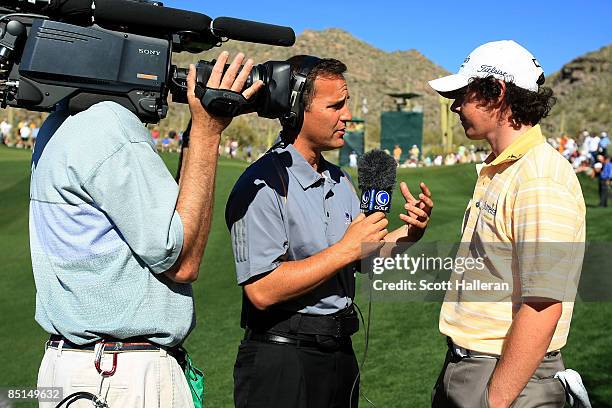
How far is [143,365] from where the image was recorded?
246cm

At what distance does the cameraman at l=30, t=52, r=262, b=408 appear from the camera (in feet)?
7.59

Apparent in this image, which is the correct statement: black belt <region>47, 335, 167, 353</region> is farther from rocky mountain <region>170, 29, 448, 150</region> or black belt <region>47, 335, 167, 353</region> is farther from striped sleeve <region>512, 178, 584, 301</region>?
rocky mountain <region>170, 29, 448, 150</region>

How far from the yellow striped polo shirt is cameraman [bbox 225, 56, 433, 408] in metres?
0.43

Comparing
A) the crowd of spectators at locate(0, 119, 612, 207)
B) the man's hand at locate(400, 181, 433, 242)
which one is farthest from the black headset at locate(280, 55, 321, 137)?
the crowd of spectators at locate(0, 119, 612, 207)

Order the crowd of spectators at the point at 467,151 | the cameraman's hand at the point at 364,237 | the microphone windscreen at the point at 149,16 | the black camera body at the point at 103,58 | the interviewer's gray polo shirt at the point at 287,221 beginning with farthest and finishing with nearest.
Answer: the crowd of spectators at the point at 467,151 < the interviewer's gray polo shirt at the point at 287,221 < the cameraman's hand at the point at 364,237 < the microphone windscreen at the point at 149,16 < the black camera body at the point at 103,58

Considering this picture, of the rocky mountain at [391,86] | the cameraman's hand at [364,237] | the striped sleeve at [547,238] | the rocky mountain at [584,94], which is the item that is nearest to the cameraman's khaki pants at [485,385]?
the striped sleeve at [547,238]

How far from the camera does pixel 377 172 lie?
132 inches

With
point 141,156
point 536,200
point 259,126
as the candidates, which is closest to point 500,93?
point 536,200

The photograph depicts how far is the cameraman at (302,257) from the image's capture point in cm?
311

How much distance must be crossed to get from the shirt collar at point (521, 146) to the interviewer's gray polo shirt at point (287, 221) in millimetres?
884

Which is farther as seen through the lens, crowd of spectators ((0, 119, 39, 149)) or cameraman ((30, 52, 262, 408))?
crowd of spectators ((0, 119, 39, 149))

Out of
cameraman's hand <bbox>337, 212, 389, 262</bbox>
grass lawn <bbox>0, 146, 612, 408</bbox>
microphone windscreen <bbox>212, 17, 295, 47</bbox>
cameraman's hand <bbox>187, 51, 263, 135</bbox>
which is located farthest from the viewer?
grass lawn <bbox>0, 146, 612, 408</bbox>

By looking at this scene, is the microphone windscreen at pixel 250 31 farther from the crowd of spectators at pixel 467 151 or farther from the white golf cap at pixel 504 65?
the crowd of spectators at pixel 467 151

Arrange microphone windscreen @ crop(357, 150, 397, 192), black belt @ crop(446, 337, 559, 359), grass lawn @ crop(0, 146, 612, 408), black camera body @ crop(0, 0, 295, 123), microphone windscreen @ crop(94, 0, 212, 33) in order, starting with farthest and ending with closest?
1. grass lawn @ crop(0, 146, 612, 408)
2. microphone windscreen @ crop(357, 150, 397, 192)
3. black belt @ crop(446, 337, 559, 359)
4. microphone windscreen @ crop(94, 0, 212, 33)
5. black camera body @ crop(0, 0, 295, 123)
